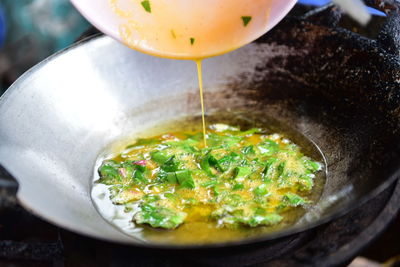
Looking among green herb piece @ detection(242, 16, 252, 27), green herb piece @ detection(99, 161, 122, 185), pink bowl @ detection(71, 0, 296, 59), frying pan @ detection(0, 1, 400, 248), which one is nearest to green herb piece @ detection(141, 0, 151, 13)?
pink bowl @ detection(71, 0, 296, 59)

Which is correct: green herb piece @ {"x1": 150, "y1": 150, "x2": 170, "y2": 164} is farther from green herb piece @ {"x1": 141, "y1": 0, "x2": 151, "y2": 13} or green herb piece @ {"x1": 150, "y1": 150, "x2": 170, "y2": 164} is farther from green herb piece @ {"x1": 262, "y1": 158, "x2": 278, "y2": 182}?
green herb piece @ {"x1": 141, "y1": 0, "x2": 151, "y2": 13}

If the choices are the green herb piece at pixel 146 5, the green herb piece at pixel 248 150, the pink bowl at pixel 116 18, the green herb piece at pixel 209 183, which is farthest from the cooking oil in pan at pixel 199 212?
the green herb piece at pixel 146 5

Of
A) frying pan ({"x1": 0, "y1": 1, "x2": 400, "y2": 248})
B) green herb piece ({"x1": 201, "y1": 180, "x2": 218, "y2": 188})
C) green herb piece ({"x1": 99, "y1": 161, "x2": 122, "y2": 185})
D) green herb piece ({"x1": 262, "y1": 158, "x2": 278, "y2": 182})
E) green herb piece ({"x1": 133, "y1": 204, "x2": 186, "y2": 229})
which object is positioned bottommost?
green herb piece ({"x1": 99, "y1": 161, "x2": 122, "y2": 185})

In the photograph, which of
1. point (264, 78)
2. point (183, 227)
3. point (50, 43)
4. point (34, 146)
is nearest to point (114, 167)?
point (34, 146)

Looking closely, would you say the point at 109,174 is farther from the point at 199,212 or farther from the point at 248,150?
the point at 248,150

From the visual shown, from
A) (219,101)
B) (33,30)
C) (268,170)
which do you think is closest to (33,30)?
(33,30)

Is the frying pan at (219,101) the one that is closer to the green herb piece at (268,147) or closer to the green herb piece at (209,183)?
the green herb piece at (268,147)

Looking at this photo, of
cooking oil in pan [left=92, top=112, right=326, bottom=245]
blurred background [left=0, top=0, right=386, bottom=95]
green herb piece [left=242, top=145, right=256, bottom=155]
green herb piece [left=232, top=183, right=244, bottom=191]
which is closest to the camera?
cooking oil in pan [left=92, top=112, right=326, bottom=245]
